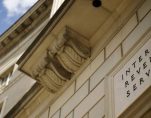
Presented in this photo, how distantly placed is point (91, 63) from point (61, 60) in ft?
2.17

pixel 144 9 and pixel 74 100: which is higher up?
pixel 144 9

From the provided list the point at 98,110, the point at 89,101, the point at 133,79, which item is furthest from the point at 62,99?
the point at 133,79

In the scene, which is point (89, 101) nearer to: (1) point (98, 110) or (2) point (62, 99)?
(1) point (98, 110)

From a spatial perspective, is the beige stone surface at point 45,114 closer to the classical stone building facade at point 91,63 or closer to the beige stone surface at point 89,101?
the classical stone building facade at point 91,63

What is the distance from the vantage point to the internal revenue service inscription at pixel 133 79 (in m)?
4.85

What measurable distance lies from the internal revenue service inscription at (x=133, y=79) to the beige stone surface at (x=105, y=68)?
15.0 inches

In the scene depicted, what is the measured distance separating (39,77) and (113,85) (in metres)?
2.25

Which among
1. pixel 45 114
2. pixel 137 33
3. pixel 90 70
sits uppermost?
pixel 137 33

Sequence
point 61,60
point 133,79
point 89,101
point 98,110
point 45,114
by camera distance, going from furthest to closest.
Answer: point 45,114
point 61,60
point 89,101
point 98,110
point 133,79

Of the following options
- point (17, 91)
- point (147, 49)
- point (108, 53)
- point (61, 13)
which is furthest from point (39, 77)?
point (17, 91)

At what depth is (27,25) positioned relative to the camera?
18.9 metres

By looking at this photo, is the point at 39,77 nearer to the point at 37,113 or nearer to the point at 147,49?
the point at 37,113

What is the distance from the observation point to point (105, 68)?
603cm

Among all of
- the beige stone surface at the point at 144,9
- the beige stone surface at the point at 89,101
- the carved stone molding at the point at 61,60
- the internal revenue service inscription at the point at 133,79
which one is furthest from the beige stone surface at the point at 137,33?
the carved stone molding at the point at 61,60
